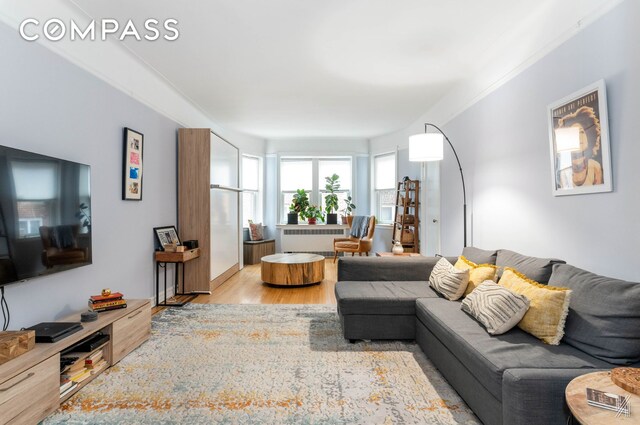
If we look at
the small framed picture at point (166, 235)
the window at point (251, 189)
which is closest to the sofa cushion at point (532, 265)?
the small framed picture at point (166, 235)

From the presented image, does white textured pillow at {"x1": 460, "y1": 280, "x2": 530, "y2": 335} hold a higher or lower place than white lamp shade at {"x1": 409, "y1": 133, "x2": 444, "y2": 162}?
lower

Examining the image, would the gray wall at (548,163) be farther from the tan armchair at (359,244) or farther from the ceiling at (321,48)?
the tan armchair at (359,244)

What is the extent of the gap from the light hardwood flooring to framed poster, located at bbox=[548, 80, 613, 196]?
2674mm

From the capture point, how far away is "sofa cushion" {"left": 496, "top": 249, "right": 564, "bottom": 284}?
219 cm

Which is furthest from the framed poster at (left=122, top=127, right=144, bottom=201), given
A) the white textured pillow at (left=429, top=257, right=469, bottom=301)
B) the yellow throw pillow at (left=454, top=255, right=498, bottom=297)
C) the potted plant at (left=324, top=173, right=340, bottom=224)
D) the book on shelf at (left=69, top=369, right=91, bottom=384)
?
the potted plant at (left=324, top=173, right=340, bottom=224)

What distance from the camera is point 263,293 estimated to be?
454 centimetres

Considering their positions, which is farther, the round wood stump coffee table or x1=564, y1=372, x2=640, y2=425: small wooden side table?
the round wood stump coffee table

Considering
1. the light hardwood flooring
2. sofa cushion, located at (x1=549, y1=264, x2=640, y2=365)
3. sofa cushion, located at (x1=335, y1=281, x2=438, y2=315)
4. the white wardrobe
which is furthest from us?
the white wardrobe

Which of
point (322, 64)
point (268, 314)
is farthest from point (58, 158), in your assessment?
point (322, 64)

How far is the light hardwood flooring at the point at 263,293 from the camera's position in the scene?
4.15 metres

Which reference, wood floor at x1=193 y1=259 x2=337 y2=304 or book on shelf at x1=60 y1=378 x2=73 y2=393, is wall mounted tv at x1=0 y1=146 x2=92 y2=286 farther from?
wood floor at x1=193 y1=259 x2=337 y2=304

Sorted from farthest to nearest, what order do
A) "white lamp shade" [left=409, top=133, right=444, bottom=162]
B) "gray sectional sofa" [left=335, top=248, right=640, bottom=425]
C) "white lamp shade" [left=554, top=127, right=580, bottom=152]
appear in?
"white lamp shade" [left=409, top=133, right=444, bottom=162]
"white lamp shade" [left=554, top=127, right=580, bottom=152]
"gray sectional sofa" [left=335, top=248, right=640, bottom=425]

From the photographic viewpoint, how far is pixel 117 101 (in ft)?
10.6

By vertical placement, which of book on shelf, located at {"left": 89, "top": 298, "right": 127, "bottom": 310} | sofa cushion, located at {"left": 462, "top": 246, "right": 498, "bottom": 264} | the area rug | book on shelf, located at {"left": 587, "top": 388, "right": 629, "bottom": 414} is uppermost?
sofa cushion, located at {"left": 462, "top": 246, "right": 498, "bottom": 264}
